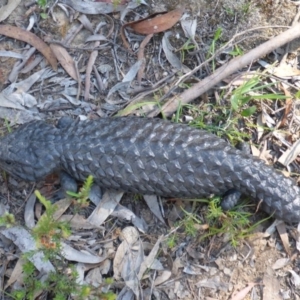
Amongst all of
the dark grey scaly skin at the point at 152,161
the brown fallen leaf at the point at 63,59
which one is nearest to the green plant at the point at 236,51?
the dark grey scaly skin at the point at 152,161

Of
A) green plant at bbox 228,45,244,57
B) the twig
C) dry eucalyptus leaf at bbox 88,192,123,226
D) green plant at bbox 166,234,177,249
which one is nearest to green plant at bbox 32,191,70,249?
dry eucalyptus leaf at bbox 88,192,123,226

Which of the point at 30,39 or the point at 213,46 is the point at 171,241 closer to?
the point at 213,46

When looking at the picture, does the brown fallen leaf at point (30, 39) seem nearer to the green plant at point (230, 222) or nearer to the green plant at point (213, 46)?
the green plant at point (213, 46)

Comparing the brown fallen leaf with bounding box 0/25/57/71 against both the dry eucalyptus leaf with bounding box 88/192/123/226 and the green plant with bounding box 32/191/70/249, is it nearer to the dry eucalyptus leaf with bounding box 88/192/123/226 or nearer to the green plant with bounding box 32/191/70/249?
the dry eucalyptus leaf with bounding box 88/192/123/226

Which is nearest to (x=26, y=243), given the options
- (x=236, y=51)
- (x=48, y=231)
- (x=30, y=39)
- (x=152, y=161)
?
(x=48, y=231)

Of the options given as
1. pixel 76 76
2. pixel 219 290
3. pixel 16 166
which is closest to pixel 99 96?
pixel 76 76

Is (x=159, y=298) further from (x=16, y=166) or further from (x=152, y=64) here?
(x=152, y=64)
